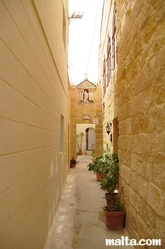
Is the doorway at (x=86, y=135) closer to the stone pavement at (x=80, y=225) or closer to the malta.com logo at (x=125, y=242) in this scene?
the stone pavement at (x=80, y=225)

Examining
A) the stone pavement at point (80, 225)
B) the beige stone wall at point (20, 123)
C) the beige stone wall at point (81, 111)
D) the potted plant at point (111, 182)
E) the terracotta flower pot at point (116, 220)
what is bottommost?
the stone pavement at point (80, 225)

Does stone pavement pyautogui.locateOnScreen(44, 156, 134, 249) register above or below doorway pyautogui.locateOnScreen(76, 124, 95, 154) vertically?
below

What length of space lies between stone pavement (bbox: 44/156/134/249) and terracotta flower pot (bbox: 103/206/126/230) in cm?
7

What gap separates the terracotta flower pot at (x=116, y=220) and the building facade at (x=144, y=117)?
12 centimetres

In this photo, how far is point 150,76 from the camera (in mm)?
1658

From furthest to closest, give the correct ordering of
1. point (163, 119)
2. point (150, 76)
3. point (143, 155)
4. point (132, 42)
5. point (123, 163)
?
point (123, 163)
point (132, 42)
point (143, 155)
point (150, 76)
point (163, 119)

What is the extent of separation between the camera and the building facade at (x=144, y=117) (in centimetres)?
145

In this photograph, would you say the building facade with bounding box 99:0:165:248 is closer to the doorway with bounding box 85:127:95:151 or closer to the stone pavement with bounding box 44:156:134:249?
the stone pavement with bounding box 44:156:134:249

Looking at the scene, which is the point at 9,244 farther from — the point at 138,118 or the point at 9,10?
the point at 138,118

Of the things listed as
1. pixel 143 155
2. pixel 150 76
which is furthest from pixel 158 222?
pixel 150 76

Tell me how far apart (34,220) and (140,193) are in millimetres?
1188

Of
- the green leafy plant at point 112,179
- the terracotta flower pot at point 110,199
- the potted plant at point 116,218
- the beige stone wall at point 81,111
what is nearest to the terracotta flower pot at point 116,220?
the potted plant at point 116,218

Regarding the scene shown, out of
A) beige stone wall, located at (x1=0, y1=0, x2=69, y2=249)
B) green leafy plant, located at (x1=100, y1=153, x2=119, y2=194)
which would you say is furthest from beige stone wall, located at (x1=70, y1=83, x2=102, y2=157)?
beige stone wall, located at (x1=0, y1=0, x2=69, y2=249)

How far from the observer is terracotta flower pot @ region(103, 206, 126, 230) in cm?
251
